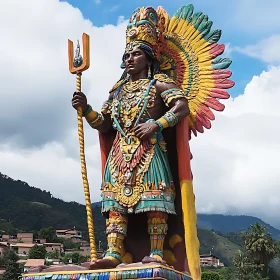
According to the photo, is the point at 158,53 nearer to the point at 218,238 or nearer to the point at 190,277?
the point at 190,277

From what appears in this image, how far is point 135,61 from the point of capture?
7.43 metres

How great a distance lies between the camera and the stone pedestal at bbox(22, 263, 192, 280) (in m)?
5.81

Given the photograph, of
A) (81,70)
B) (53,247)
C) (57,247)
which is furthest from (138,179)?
(57,247)

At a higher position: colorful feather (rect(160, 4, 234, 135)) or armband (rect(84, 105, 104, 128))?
colorful feather (rect(160, 4, 234, 135))

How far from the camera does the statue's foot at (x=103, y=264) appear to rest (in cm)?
617

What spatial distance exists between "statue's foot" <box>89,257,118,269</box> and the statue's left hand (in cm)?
148

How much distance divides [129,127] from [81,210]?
12077 centimetres

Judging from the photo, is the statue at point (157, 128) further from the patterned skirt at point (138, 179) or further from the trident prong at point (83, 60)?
the trident prong at point (83, 60)

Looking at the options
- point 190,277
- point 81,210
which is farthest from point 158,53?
point 81,210

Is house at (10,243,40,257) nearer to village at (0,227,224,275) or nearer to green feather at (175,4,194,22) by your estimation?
village at (0,227,224,275)

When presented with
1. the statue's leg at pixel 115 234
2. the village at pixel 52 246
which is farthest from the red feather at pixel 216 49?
the village at pixel 52 246

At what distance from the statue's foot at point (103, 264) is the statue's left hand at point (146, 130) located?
148 centimetres

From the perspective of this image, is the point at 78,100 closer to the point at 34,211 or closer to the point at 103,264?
the point at 103,264

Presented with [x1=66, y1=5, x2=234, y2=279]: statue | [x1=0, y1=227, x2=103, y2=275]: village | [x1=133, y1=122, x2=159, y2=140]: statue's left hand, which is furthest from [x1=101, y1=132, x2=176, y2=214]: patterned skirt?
[x1=0, y1=227, x2=103, y2=275]: village
